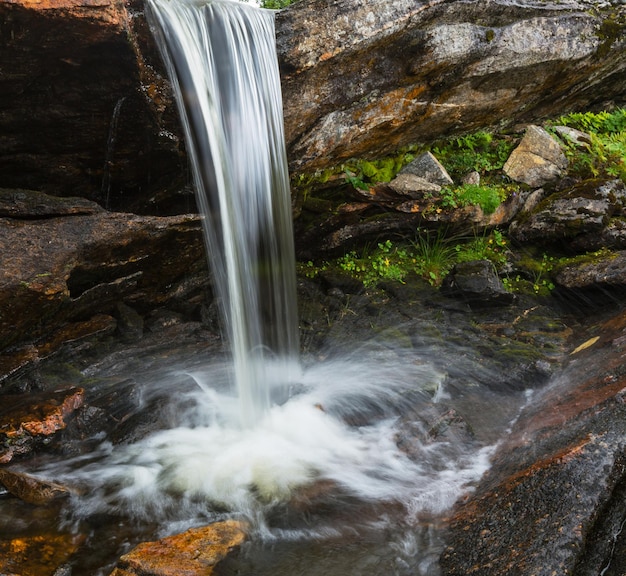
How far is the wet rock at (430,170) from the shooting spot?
7652 millimetres

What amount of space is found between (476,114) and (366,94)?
235 cm

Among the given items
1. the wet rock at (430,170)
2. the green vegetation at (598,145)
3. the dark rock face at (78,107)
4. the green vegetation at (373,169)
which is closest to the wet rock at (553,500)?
the wet rock at (430,170)

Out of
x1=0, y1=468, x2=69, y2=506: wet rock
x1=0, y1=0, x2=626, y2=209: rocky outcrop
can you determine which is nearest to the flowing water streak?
x1=0, y1=0, x2=626, y2=209: rocky outcrop

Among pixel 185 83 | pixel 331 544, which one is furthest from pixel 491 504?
pixel 185 83

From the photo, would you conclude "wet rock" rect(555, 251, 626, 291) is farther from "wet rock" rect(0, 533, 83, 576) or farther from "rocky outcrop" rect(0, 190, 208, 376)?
"wet rock" rect(0, 533, 83, 576)

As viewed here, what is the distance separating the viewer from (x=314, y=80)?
20.3 feet

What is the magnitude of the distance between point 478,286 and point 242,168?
Answer: 3476 millimetres

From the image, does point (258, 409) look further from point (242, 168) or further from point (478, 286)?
point (478, 286)

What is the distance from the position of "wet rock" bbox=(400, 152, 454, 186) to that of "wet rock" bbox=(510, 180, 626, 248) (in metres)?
1.38

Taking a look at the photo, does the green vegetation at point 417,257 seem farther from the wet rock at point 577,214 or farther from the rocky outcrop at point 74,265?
the rocky outcrop at point 74,265

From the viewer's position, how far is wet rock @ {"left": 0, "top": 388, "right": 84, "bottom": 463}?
4.18 meters

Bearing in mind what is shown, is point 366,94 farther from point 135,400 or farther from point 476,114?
point 135,400

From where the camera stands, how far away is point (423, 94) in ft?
23.5

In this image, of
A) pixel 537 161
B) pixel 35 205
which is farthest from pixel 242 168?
pixel 537 161
